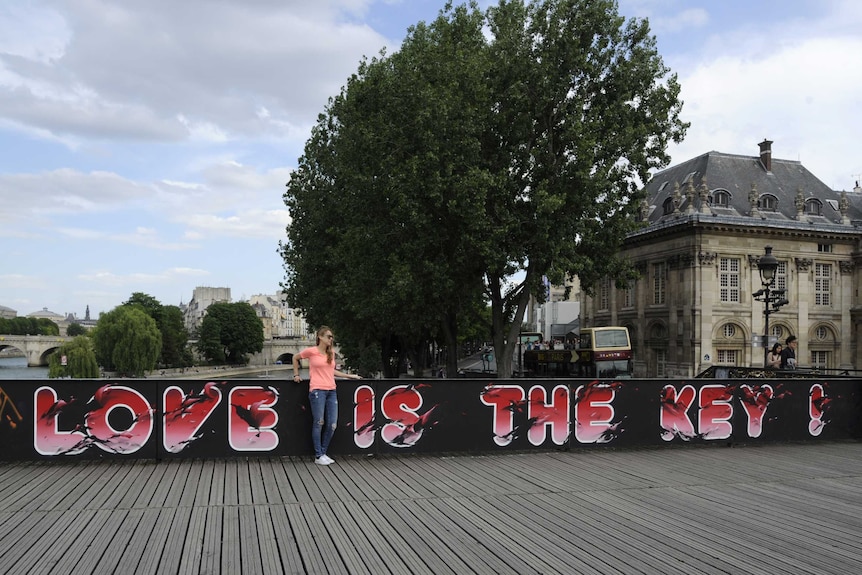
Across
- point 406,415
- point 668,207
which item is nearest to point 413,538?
point 406,415

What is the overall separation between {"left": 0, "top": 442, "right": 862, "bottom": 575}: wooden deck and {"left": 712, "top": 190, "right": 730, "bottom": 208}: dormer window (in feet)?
172

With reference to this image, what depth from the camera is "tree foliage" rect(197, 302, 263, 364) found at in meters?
138

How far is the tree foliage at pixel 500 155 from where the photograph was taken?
32469mm

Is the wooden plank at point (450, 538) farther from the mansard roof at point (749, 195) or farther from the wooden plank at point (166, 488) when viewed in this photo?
the mansard roof at point (749, 195)

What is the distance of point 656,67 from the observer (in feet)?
115

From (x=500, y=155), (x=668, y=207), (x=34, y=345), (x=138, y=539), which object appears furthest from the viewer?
(x=34, y=345)

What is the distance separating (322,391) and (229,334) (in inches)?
5317

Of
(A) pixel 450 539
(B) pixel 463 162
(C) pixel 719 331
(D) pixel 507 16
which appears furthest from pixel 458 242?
(C) pixel 719 331

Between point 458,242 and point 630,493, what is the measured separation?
954 inches

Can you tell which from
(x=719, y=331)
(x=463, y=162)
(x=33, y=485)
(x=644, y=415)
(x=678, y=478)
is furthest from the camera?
(x=719, y=331)

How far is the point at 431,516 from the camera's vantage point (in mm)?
8969

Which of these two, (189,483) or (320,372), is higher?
(320,372)

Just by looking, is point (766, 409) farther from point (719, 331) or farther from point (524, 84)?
point (719, 331)

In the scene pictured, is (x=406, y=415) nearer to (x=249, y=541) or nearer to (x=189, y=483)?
(x=189, y=483)
